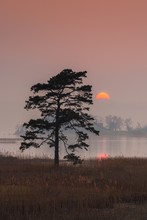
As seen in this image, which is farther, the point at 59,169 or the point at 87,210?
the point at 59,169

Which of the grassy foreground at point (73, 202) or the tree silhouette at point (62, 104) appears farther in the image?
the tree silhouette at point (62, 104)

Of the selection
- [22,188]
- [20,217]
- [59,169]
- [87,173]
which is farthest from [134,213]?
[59,169]

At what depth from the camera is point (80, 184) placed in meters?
20.1

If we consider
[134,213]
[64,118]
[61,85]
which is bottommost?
[134,213]

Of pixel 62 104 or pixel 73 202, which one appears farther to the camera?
pixel 62 104

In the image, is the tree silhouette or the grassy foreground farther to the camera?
the tree silhouette

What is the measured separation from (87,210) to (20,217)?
256 centimetres

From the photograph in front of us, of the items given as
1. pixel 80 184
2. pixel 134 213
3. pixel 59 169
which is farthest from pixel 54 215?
pixel 59 169

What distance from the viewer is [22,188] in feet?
57.7

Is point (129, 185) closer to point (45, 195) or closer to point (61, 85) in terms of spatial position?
point (45, 195)

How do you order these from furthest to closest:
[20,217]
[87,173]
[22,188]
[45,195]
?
[87,173]
[22,188]
[45,195]
[20,217]

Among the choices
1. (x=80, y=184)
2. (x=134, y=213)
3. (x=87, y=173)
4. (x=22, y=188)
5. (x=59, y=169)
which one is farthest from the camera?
(x=59, y=169)

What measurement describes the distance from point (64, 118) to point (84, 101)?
1.96 m

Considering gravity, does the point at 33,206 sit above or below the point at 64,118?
below
